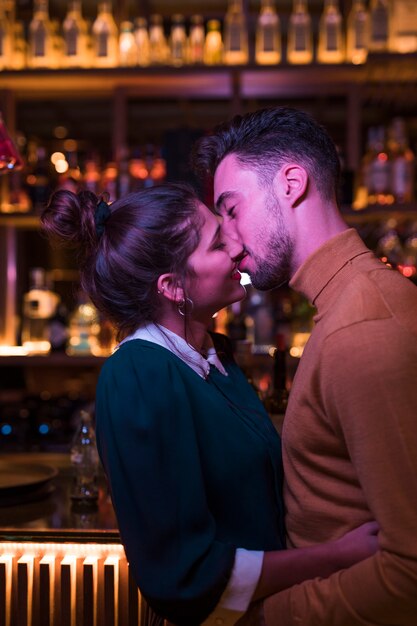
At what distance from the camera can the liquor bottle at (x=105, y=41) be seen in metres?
2.78

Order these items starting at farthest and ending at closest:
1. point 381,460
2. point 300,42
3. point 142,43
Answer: point 142,43, point 300,42, point 381,460

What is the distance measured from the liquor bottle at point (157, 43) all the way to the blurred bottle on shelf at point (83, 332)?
1.01m

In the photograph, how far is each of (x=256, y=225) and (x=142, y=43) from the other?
1857 mm

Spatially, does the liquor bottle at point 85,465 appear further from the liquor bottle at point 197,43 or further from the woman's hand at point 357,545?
the liquor bottle at point 197,43

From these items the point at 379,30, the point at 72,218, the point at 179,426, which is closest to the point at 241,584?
the point at 179,426

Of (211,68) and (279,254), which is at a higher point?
(211,68)

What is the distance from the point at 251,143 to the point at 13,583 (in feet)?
3.53

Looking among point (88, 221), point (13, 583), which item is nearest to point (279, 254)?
point (88, 221)

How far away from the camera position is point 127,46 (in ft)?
9.17

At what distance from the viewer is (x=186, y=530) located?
1074 mm

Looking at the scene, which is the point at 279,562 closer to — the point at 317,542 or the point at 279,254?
the point at 317,542

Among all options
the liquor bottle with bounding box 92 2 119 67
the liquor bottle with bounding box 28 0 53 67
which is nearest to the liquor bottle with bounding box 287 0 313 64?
the liquor bottle with bounding box 92 2 119 67

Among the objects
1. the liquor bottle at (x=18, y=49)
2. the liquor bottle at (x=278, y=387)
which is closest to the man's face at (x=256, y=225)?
the liquor bottle at (x=278, y=387)

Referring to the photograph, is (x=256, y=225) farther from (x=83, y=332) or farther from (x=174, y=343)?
(x=83, y=332)
